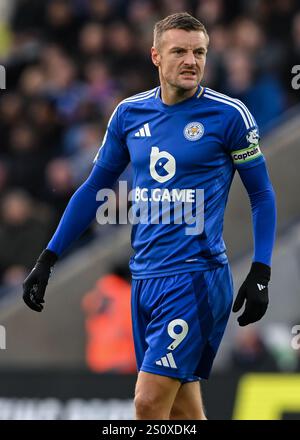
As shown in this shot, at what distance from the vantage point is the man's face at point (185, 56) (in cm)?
A: 580

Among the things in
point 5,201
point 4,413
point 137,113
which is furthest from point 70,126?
point 137,113

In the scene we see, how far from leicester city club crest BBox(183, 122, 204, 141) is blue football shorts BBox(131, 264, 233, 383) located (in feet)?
2.31

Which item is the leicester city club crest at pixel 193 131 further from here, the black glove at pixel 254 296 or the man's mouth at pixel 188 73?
the black glove at pixel 254 296

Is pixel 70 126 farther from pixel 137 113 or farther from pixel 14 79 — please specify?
pixel 137 113

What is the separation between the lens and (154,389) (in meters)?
5.66

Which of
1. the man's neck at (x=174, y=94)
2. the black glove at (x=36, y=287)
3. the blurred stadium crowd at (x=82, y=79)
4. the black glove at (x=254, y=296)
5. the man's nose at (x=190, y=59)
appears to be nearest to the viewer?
the black glove at (x=254, y=296)

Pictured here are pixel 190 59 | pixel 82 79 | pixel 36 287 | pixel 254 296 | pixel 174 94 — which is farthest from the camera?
pixel 82 79

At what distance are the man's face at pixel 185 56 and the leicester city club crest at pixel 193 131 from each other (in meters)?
0.19

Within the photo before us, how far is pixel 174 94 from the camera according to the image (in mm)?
5961

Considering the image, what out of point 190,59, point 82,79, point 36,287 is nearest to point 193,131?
point 190,59

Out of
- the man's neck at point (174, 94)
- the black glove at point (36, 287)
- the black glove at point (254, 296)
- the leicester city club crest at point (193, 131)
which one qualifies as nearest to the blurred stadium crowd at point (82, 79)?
the black glove at point (36, 287)

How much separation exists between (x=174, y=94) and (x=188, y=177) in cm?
47

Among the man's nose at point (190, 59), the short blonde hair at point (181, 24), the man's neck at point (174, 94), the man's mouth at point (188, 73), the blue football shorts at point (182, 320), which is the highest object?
the short blonde hair at point (181, 24)

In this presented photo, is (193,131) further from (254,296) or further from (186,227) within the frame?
(254,296)
